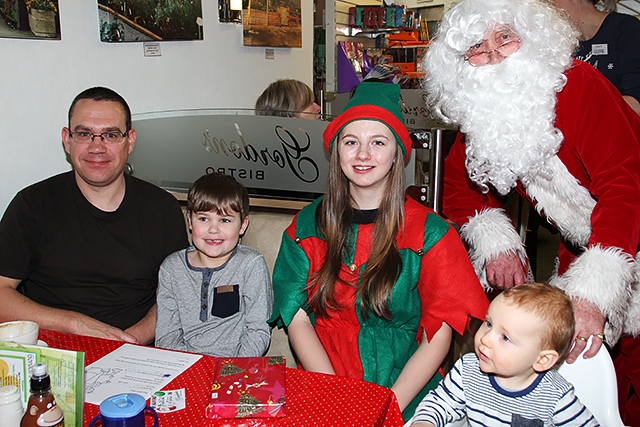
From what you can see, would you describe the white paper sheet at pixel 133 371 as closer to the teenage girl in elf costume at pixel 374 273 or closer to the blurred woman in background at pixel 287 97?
the teenage girl in elf costume at pixel 374 273

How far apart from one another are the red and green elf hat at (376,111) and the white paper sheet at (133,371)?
0.85 metres

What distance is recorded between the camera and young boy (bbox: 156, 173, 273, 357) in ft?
6.34

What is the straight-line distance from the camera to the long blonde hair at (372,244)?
181 centimetres

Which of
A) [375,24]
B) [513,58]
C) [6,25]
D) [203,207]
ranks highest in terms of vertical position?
[375,24]

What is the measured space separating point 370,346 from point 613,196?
2.73ft

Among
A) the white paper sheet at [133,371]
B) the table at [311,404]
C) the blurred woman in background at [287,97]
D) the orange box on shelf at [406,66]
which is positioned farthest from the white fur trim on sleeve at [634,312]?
the orange box on shelf at [406,66]

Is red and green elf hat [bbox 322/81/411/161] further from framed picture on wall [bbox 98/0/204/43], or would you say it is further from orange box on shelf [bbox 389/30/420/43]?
orange box on shelf [bbox 389/30/420/43]

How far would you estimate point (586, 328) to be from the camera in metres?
1.53

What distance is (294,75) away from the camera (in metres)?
5.18

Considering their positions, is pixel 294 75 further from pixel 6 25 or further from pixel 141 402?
pixel 141 402

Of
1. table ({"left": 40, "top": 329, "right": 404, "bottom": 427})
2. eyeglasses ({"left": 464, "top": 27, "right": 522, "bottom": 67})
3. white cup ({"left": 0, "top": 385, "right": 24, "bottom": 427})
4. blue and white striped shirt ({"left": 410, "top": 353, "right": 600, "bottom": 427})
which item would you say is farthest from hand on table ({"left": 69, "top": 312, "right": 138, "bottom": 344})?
eyeglasses ({"left": 464, "top": 27, "right": 522, "bottom": 67})

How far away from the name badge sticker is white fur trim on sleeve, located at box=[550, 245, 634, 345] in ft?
4.46

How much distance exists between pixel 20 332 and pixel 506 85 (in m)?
1.62

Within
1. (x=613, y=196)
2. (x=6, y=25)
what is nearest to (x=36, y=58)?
(x=6, y=25)
